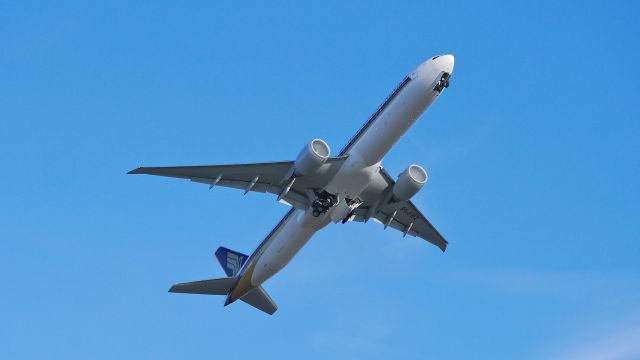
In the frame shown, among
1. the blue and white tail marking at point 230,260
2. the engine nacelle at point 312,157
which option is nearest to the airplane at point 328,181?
the engine nacelle at point 312,157

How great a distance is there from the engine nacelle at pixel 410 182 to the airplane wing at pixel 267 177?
453cm

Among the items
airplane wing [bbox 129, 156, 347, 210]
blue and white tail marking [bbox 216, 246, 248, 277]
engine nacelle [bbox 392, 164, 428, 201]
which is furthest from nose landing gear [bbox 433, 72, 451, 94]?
blue and white tail marking [bbox 216, 246, 248, 277]

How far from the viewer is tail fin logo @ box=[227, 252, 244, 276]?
57.7m

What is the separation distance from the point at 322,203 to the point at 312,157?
11.5 ft

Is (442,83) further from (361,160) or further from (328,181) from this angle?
(328,181)

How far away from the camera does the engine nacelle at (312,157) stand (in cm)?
4806

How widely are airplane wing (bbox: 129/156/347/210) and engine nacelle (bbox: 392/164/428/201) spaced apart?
4.53 meters

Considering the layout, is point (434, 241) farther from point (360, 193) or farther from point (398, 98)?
point (398, 98)

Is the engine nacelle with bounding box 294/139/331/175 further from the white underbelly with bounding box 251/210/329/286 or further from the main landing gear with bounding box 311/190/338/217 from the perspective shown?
the white underbelly with bounding box 251/210/329/286

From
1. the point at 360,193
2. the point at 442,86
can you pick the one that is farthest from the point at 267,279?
the point at 442,86

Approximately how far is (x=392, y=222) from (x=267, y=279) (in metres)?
9.19

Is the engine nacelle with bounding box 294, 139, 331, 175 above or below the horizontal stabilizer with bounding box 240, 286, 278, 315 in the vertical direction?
above

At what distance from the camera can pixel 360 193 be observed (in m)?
51.8

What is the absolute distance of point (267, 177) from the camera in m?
50.4
